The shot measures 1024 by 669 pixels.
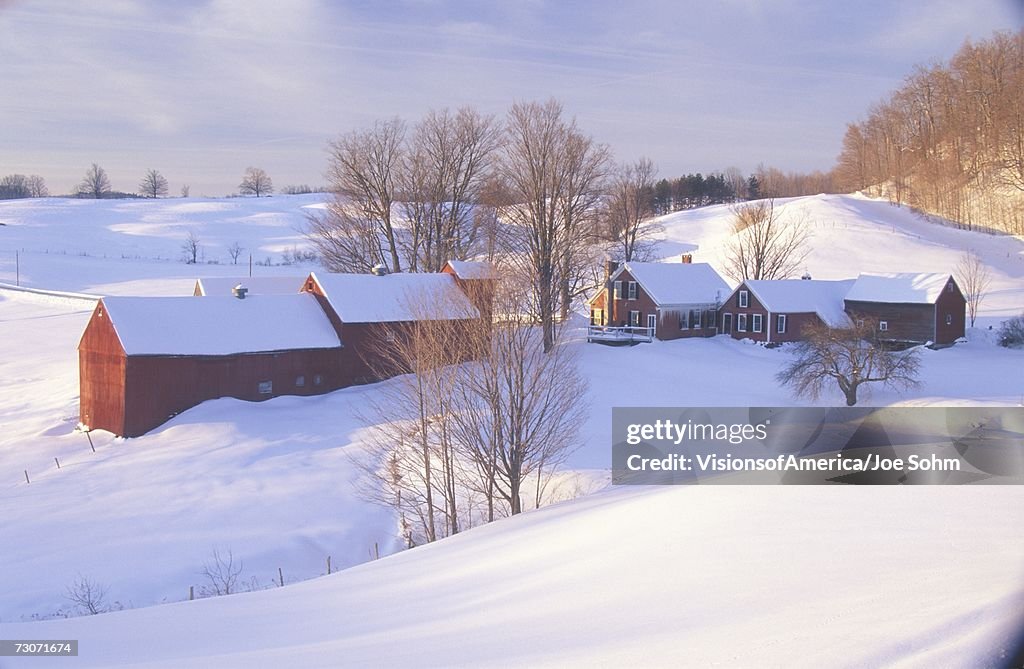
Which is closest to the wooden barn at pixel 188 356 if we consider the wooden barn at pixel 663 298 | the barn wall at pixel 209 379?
the barn wall at pixel 209 379

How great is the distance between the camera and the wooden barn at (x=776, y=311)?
1618 inches

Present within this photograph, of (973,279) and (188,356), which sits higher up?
(973,279)

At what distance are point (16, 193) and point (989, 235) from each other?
513ft

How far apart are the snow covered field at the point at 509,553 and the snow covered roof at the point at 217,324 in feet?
7.42

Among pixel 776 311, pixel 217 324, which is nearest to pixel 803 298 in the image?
pixel 776 311

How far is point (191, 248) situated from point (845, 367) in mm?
77664

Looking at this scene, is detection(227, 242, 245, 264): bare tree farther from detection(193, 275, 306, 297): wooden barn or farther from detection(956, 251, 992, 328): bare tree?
detection(956, 251, 992, 328): bare tree

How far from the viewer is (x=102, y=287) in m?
65.3

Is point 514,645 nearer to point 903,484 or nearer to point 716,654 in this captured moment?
point 716,654

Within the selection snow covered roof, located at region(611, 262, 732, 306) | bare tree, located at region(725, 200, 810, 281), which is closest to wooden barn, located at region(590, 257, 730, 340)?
snow covered roof, located at region(611, 262, 732, 306)

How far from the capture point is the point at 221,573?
15.6 m

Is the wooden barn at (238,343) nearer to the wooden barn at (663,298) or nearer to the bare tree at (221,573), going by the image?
the bare tree at (221,573)

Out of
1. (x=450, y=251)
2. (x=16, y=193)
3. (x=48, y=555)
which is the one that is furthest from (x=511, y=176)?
(x=16, y=193)

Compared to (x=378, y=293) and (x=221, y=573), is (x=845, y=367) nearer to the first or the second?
(x=378, y=293)
